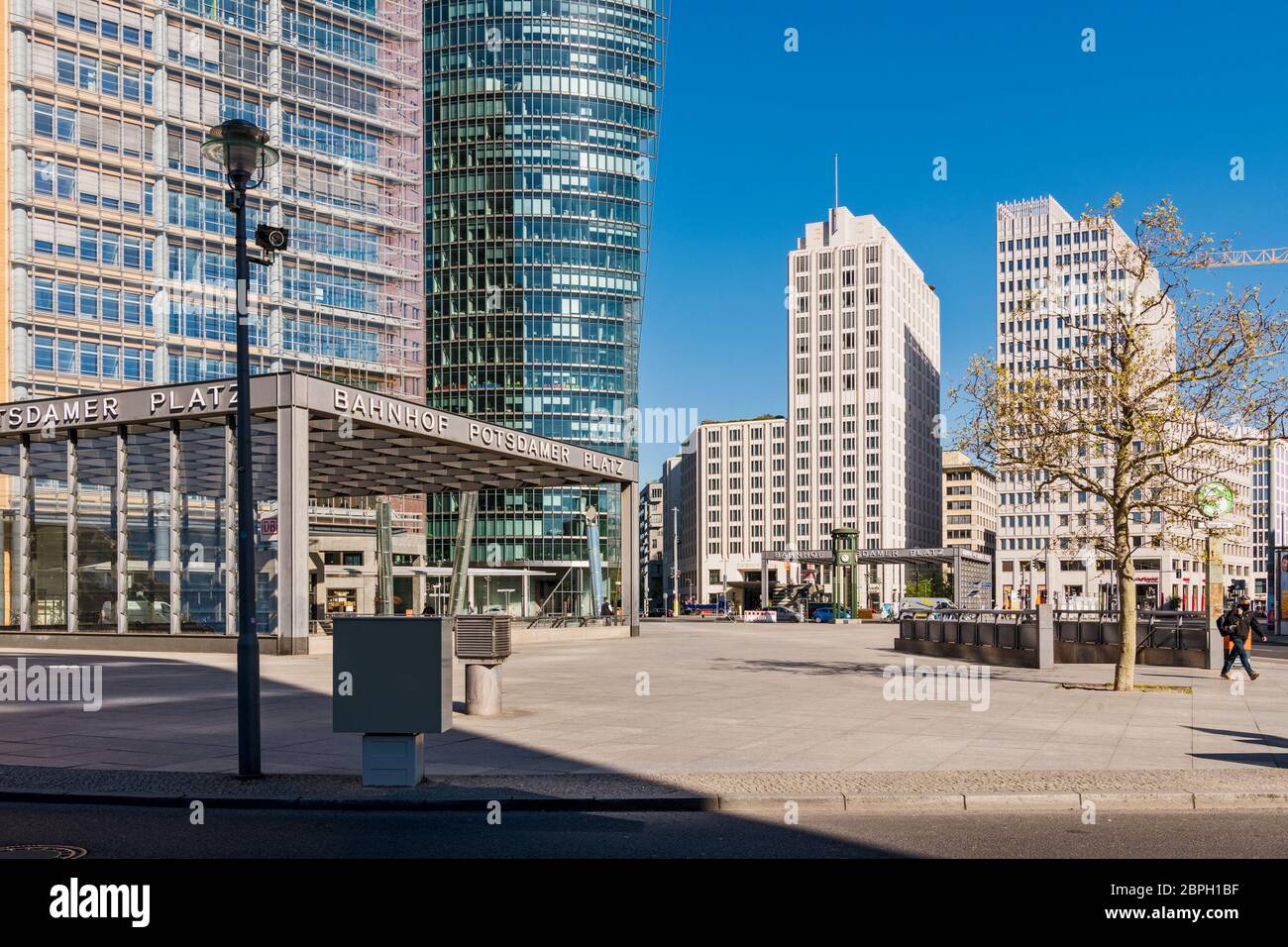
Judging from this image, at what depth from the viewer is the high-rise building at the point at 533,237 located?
121m

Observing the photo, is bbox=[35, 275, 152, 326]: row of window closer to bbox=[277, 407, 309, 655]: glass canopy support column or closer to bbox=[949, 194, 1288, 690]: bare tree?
bbox=[277, 407, 309, 655]: glass canopy support column

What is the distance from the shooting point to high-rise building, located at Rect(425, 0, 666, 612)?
398 ft

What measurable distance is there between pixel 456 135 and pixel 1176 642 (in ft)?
353

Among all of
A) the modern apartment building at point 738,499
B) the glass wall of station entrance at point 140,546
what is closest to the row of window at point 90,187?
the glass wall of station entrance at point 140,546

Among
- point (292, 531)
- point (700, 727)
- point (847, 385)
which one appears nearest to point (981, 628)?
point (700, 727)

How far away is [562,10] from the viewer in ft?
402

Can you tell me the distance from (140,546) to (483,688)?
828 inches

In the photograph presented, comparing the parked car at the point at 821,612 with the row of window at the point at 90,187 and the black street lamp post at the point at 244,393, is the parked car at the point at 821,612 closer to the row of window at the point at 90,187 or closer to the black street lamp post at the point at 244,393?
the row of window at the point at 90,187

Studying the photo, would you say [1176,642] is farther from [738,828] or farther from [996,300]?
[996,300]

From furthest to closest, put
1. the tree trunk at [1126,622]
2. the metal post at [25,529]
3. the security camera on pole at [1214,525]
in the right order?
1. the metal post at [25,529]
2. the security camera on pole at [1214,525]
3. the tree trunk at [1126,622]

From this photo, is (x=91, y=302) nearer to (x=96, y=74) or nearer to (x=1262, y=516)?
(x=96, y=74)

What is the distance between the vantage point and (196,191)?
73688 millimetres

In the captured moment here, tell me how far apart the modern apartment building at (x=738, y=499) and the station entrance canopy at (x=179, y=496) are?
147 meters

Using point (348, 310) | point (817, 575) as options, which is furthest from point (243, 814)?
point (817, 575)
